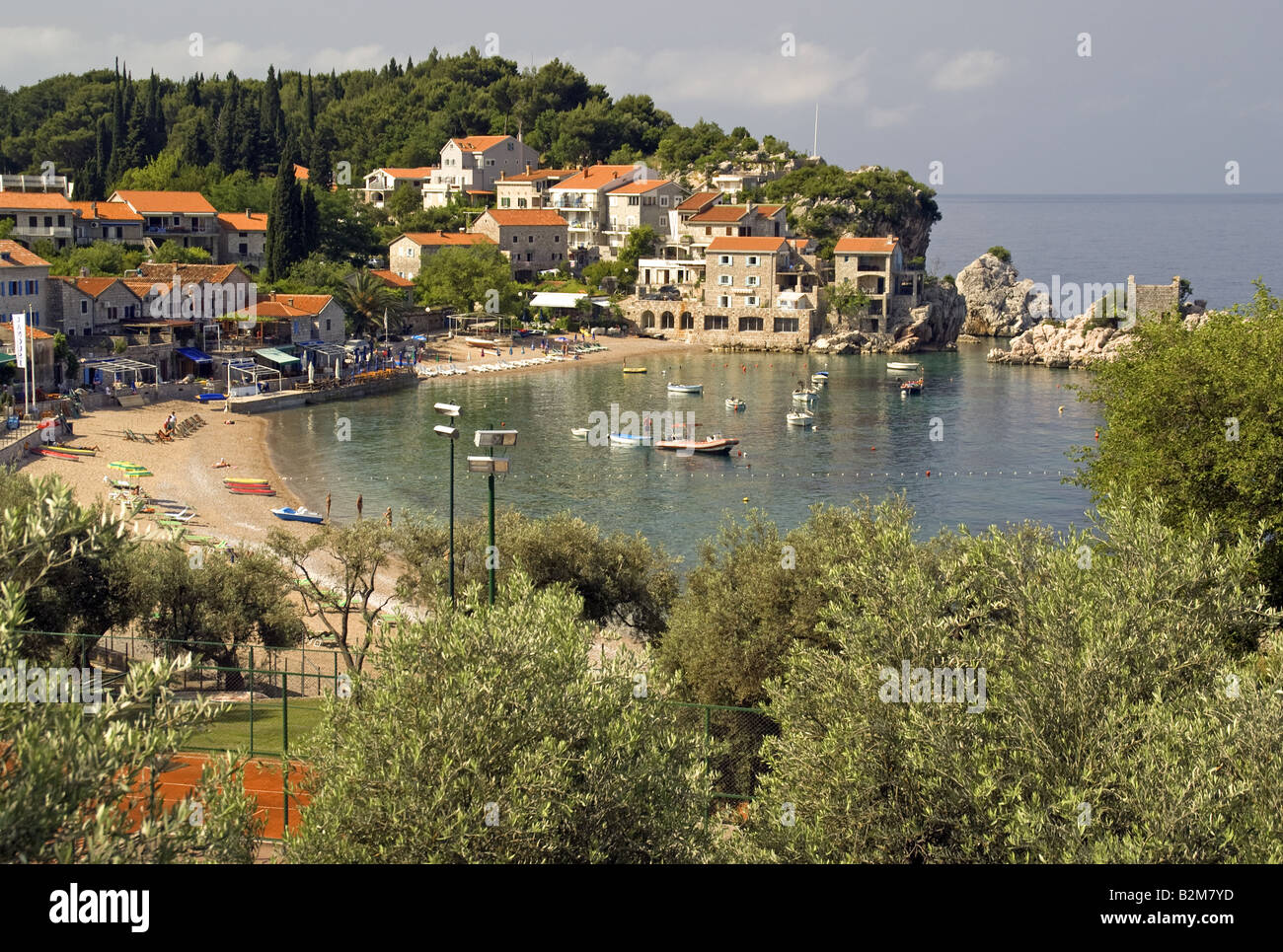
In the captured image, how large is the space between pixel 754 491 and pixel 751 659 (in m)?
24.7

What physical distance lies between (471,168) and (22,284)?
53.0m

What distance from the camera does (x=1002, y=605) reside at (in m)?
11.9

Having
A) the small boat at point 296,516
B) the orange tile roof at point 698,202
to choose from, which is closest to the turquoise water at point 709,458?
the small boat at point 296,516

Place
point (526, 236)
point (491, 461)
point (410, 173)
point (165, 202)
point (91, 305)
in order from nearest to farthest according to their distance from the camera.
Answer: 1. point (491, 461)
2. point (91, 305)
3. point (165, 202)
4. point (526, 236)
5. point (410, 173)

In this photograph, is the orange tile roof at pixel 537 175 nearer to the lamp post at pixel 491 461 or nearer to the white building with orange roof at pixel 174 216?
the white building with orange roof at pixel 174 216

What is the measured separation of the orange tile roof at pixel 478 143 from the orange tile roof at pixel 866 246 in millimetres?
33249

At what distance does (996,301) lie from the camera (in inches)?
3506

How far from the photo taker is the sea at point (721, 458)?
39500 mm

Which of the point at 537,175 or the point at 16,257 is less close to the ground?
the point at 537,175

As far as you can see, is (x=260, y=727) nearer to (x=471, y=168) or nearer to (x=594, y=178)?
(x=594, y=178)

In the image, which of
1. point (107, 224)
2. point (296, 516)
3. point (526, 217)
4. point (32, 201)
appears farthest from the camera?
point (526, 217)

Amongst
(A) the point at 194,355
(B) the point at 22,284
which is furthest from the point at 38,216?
(A) the point at 194,355

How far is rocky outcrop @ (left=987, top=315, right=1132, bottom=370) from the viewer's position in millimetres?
72250
